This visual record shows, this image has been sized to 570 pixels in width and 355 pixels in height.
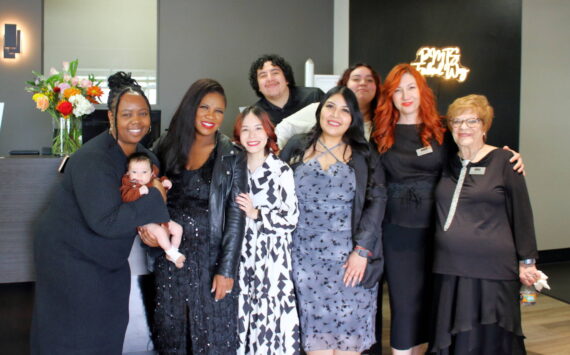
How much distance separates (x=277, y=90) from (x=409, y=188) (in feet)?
4.42

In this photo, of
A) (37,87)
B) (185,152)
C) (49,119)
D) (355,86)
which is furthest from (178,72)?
(185,152)

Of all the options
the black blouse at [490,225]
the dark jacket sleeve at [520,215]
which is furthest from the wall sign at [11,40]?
the dark jacket sleeve at [520,215]

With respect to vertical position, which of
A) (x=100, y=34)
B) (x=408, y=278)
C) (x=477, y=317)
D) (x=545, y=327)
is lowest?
(x=545, y=327)

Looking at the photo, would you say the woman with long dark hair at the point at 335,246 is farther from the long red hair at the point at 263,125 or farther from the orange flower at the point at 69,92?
the orange flower at the point at 69,92

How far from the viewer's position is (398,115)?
8.67 ft

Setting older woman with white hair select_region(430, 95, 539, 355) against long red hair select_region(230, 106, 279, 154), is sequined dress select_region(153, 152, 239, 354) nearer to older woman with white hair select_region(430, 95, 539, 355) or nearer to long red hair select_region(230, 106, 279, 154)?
long red hair select_region(230, 106, 279, 154)

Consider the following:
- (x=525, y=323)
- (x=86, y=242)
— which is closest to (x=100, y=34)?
(x=86, y=242)

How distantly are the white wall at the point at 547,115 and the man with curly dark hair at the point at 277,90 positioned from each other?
147 inches

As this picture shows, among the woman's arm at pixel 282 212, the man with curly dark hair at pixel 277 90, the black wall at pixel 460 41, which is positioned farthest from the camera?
the black wall at pixel 460 41

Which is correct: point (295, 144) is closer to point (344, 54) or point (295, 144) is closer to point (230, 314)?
point (230, 314)

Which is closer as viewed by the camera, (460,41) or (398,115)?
(398,115)

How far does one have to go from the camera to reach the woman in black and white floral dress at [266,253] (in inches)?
88.3

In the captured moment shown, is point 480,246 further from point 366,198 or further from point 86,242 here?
point 86,242

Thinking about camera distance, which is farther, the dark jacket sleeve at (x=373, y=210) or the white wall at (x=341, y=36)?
the white wall at (x=341, y=36)
